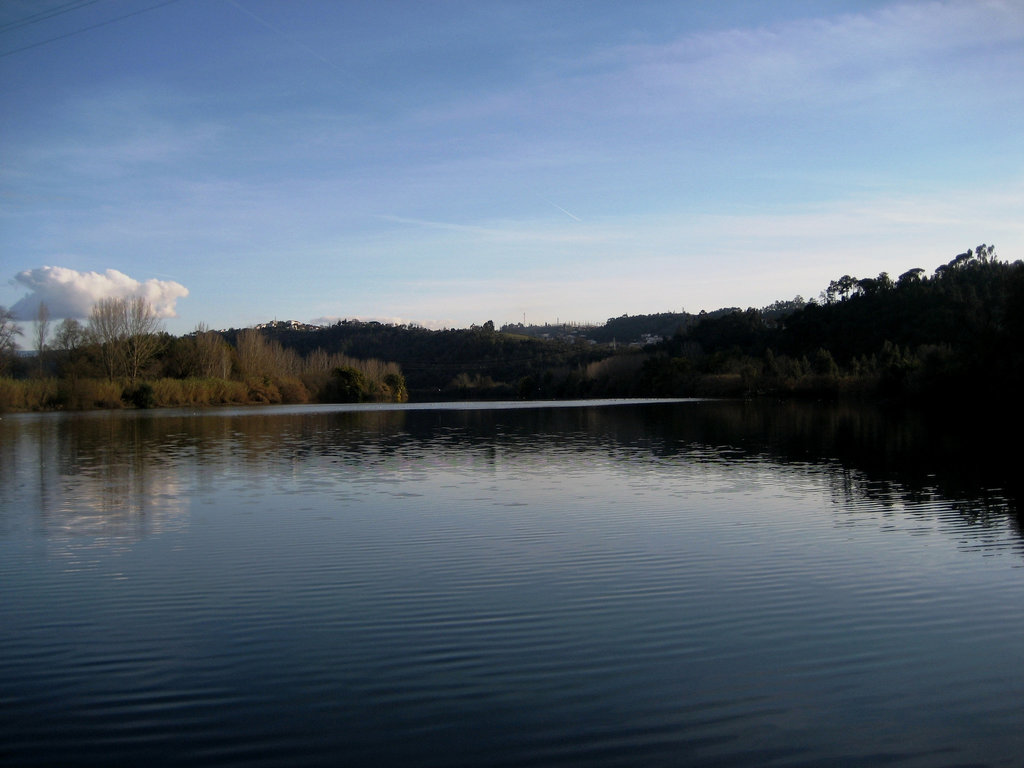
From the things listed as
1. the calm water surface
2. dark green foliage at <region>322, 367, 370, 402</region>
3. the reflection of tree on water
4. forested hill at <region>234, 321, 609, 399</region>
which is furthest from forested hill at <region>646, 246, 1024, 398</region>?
dark green foliage at <region>322, 367, 370, 402</region>

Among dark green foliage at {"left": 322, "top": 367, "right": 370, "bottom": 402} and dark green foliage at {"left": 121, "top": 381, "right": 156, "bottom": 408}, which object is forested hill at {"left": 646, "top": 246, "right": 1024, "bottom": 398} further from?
dark green foliage at {"left": 121, "top": 381, "right": 156, "bottom": 408}

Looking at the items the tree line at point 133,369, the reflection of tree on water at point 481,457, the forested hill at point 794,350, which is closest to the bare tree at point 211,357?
the tree line at point 133,369

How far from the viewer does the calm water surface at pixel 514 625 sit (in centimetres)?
433

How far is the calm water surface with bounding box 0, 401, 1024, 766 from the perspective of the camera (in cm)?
433

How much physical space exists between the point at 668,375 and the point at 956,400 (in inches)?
1952

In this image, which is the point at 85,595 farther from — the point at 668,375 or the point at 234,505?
the point at 668,375

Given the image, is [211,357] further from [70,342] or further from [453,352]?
[453,352]

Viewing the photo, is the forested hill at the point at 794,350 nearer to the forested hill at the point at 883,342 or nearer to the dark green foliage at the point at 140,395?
Result: the forested hill at the point at 883,342

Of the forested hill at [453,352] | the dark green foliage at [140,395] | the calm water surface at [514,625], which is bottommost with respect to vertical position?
the calm water surface at [514,625]

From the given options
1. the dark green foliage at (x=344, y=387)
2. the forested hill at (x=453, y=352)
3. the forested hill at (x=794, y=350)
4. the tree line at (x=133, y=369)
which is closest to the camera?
the forested hill at (x=794, y=350)

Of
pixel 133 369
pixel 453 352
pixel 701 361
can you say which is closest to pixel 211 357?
pixel 133 369

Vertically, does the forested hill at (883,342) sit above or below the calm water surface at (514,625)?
above

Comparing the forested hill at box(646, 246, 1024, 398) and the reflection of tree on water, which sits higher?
the forested hill at box(646, 246, 1024, 398)

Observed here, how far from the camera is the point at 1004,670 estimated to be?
526cm
